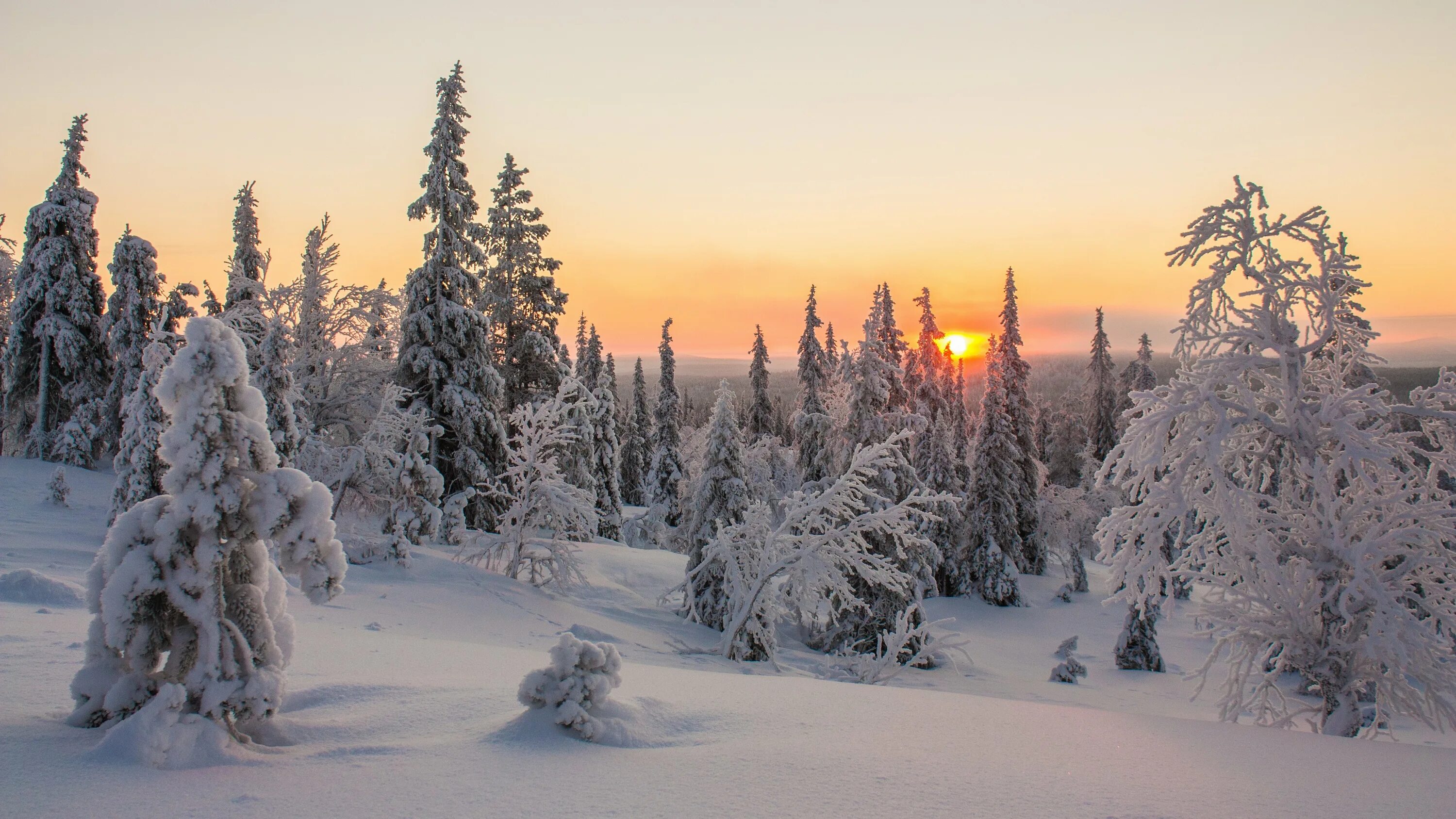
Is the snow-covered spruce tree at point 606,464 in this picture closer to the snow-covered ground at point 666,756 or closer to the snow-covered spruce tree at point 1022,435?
the snow-covered spruce tree at point 1022,435

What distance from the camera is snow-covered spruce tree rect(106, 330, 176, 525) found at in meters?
19.3

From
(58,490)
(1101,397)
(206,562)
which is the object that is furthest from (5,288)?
(1101,397)

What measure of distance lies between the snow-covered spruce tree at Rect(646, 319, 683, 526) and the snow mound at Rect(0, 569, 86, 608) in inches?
1459

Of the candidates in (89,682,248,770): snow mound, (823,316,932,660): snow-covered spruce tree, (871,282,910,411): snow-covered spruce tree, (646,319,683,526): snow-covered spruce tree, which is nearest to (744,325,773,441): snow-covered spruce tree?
(646,319,683,526): snow-covered spruce tree

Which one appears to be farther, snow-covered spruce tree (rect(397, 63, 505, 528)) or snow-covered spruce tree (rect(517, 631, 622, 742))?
snow-covered spruce tree (rect(397, 63, 505, 528))

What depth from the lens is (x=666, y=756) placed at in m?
5.21

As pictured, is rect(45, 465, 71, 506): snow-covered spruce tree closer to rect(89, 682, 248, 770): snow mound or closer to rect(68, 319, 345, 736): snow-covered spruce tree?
rect(68, 319, 345, 736): snow-covered spruce tree

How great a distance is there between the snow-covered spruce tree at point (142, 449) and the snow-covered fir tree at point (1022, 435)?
3330cm

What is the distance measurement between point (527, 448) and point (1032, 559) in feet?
106

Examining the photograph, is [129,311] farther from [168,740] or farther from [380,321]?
[168,740]

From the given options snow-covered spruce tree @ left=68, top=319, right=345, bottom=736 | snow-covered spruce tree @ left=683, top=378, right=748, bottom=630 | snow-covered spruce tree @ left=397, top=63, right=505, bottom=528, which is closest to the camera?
snow-covered spruce tree @ left=68, top=319, right=345, bottom=736

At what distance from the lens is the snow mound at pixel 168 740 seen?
439 centimetres

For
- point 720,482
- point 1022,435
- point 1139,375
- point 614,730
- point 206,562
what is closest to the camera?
point 206,562

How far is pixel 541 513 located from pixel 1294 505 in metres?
16.7
